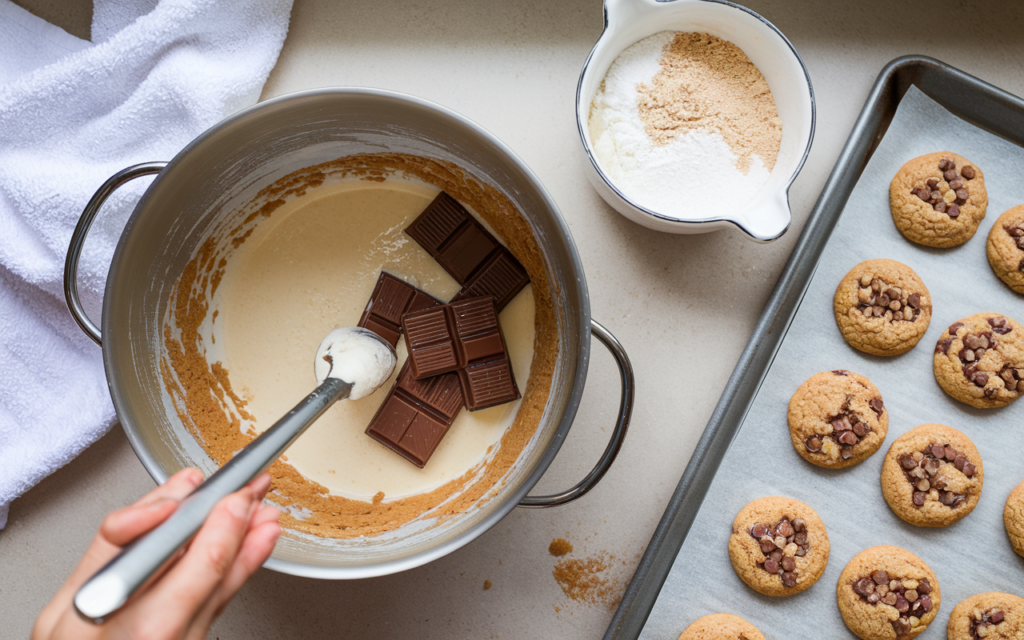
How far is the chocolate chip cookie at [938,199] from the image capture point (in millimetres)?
1286

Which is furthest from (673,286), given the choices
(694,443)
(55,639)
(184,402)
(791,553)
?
(55,639)

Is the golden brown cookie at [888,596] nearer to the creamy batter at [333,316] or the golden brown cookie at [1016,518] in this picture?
the golden brown cookie at [1016,518]

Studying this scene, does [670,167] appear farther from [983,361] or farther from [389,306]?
[983,361]

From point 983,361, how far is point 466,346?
41.4 inches

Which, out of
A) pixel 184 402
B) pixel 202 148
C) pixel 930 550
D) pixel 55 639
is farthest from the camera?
pixel 930 550

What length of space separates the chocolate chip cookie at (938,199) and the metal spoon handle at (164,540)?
50.5 inches

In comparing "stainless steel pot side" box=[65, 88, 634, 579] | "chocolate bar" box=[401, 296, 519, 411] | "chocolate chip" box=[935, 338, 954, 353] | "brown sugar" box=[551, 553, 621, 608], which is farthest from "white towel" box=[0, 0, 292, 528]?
"chocolate chip" box=[935, 338, 954, 353]

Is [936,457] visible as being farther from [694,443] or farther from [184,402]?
[184,402]

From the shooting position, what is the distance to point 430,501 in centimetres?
123

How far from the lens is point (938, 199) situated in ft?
4.22

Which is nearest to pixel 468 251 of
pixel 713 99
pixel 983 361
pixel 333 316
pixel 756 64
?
pixel 333 316

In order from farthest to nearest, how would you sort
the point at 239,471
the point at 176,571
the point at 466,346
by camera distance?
the point at 466,346, the point at 239,471, the point at 176,571

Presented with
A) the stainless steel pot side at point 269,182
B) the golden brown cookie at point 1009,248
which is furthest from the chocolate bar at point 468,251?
the golden brown cookie at point 1009,248

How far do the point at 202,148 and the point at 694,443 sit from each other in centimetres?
108
